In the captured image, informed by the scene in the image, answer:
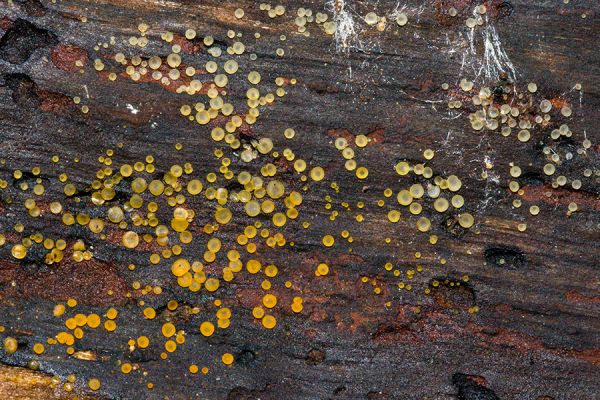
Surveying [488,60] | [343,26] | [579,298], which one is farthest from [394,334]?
[343,26]

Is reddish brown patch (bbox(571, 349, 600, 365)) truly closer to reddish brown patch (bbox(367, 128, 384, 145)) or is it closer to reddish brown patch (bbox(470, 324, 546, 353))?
reddish brown patch (bbox(470, 324, 546, 353))

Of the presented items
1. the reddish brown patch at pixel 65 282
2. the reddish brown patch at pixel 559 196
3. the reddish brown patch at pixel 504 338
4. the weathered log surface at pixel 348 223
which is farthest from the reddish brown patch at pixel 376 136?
the reddish brown patch at pixel 65 282

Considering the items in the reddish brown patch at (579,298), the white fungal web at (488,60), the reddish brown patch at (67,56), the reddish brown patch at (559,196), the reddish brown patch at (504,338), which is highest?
the white fungal web at (488,60)

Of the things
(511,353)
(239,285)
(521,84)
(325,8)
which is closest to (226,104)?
(325,8)

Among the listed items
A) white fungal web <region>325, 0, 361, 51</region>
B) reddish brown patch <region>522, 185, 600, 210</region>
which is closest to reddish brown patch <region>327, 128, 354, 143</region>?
white fungal web <region>325, 0, 361, 51</region>

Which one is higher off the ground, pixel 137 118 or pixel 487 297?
pixel 137 118

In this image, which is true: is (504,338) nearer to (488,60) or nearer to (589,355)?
(589,355)

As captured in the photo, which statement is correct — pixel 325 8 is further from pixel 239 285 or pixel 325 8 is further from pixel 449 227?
pixel 239 285

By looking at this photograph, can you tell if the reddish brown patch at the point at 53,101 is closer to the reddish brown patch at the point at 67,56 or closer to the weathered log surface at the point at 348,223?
the weathered log surface at the point at 348,223
